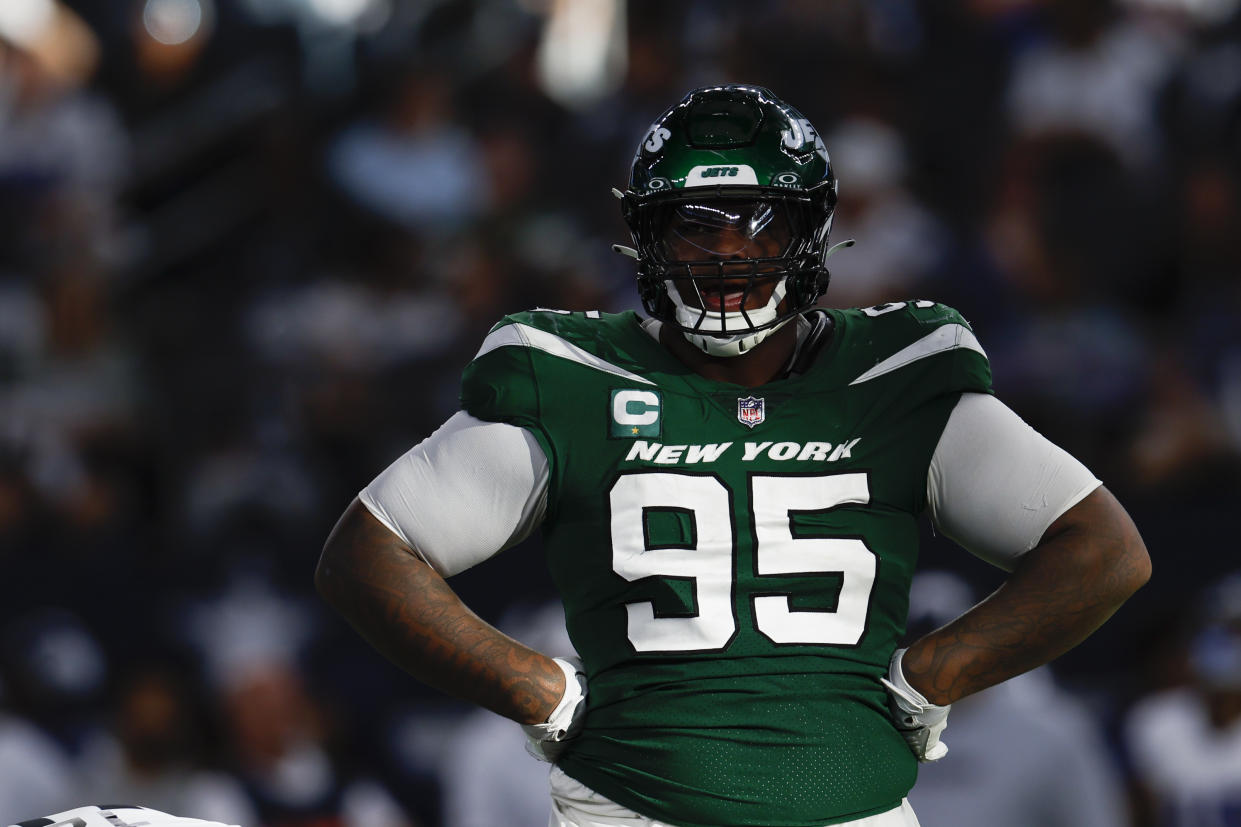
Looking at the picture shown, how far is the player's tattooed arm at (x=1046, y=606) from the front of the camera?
2291 millimetres

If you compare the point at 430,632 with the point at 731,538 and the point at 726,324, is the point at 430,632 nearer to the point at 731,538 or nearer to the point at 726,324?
the point at 731,538

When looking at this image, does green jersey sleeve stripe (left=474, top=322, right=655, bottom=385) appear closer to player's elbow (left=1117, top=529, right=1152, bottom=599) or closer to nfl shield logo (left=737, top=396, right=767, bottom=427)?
nfl shield logo (left=737, top=396, right=767, bottom=427)

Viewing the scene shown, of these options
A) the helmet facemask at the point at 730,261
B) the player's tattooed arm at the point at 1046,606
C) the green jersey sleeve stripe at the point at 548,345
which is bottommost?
the player's tattooed arm at the point at 1046,606

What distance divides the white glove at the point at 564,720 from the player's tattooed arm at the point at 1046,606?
48 centimetres

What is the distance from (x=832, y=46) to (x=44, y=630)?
3658 millimetres

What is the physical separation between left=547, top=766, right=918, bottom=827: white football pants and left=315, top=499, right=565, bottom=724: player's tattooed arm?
15cm

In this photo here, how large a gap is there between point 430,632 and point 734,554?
0.45m

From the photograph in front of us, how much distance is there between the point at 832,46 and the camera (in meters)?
6.38

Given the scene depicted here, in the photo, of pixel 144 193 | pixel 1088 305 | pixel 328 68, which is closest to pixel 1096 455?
pixel 1088 305

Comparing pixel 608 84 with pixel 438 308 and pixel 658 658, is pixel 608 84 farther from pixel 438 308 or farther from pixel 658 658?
pixel 658 658

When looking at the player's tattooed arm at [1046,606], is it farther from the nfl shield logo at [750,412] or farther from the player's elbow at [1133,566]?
the nfl shield logo at [750,412]

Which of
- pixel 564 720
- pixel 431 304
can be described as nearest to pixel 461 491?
pixel 564 720

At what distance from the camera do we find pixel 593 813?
2361mm

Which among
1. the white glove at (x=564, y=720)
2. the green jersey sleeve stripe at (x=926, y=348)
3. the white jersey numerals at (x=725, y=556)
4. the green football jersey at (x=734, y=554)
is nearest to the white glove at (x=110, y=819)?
the white glove at (x=564, y=720)
